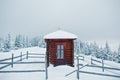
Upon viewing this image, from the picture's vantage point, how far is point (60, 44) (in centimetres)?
2053

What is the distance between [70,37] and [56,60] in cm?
293

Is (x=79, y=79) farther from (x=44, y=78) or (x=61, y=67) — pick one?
(x=61, y=67)

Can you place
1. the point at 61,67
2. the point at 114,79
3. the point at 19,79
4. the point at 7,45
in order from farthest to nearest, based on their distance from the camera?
the point at 7,45
the point at 61,67
the point at 114,79
the point at 19,79

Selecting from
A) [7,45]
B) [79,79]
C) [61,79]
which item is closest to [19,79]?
[61,79]

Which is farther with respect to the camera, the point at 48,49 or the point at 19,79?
the point at 48,49

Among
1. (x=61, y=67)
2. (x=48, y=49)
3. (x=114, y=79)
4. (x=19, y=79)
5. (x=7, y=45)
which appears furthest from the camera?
(x=7, y=45)

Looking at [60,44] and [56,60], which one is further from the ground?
[60,44]

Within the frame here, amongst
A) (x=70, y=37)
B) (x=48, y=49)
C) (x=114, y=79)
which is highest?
(x=70, y=37)

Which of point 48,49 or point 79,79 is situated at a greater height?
point 48,49

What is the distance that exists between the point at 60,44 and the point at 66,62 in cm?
206

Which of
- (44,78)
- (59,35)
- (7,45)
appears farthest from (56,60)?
(7,45)

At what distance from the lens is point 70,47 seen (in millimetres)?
20781

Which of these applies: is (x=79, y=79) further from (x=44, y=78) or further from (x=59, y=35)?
(x=59, y=35)

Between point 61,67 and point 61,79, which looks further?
point 61,67
